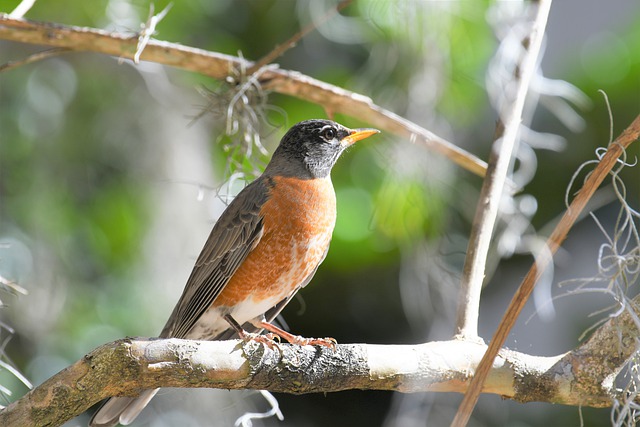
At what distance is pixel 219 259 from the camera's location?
3.41m

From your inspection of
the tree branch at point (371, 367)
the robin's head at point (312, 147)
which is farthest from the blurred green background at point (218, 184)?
the tree branch at point (371, 367)

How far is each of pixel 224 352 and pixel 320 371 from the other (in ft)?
0.98

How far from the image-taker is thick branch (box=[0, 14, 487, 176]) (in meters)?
3.11

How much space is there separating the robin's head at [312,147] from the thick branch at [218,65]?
348 mm

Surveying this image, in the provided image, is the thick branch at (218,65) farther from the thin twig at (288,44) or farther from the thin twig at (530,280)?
the thin twig at (530,280)

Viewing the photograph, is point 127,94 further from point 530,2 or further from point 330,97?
point 530,2

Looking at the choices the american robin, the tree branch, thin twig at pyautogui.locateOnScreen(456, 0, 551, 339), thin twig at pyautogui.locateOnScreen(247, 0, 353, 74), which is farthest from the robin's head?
the tree branch

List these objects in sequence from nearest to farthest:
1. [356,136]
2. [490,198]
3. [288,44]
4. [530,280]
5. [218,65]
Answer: [530,280], [490,198], [288,44], [218,65], [356,136]

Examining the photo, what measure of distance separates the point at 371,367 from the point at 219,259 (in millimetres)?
1097

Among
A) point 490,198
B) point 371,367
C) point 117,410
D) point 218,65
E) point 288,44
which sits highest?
point 288,44

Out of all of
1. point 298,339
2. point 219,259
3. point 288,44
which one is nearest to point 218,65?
point 288,44

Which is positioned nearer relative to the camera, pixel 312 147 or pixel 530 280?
pixel 530 280

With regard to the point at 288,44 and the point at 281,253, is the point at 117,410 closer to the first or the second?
the point at 281,253

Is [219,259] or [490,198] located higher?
[490,198]
